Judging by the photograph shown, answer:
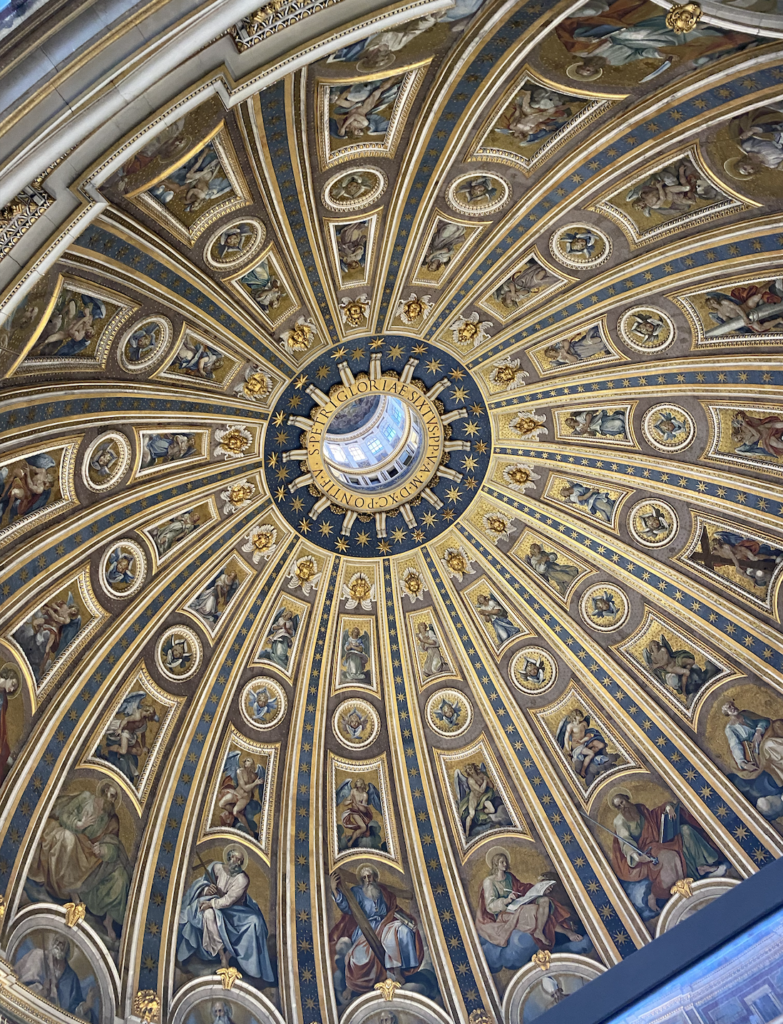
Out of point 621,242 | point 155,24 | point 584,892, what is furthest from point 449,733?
point 155,24

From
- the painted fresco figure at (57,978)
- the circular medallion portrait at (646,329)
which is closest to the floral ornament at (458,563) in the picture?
the circular medallion portrait at (646,329)

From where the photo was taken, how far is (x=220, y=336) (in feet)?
59.7

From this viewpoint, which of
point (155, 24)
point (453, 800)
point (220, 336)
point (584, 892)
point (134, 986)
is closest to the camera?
point (155, 24)

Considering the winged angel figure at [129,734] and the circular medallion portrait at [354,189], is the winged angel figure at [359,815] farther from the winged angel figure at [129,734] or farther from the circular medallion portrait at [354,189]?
the circular medallion portrait at [354,189]

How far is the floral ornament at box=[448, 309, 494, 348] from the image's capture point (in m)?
20.1

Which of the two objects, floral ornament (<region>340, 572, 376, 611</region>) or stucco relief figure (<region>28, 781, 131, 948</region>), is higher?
floral ornament (<region>340, 572, 376, 611</region>)

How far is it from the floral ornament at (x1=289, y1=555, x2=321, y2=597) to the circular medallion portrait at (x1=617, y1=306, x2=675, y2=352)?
8558 millimetres

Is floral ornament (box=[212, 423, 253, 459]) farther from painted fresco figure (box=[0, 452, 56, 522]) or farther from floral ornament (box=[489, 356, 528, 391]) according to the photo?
floral ornament (box=[489, 356, 528, 391])

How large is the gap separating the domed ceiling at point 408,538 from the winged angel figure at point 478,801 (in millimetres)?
79

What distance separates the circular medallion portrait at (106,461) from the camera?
56.9 feet

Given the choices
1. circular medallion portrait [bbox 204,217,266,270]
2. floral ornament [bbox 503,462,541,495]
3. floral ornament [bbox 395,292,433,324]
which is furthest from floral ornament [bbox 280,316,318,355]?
floral ornament [bbox 503,462,541,495]

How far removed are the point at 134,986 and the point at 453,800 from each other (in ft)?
25.1

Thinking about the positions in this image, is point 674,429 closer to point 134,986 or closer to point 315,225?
point 315,225

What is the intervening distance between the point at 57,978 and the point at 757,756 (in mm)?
13633
